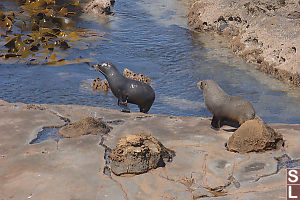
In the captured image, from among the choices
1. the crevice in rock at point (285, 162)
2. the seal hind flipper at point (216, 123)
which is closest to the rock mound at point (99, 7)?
the seal hind flipper at point (216, 123)

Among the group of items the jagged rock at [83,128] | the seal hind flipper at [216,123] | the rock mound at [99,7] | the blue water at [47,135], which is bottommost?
the seal hind flipper at [216,123]

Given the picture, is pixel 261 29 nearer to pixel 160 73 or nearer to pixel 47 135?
pixel 160 73

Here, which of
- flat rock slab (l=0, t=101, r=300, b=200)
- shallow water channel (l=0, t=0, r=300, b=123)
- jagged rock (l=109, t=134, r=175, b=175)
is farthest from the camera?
shallow water channel (l=0, t=0, r=300, b=123)

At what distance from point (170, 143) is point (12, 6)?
Result: 10.3m

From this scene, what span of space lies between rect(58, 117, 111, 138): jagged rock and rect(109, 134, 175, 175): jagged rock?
3.02ft

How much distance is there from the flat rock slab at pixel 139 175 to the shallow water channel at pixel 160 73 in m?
1.98

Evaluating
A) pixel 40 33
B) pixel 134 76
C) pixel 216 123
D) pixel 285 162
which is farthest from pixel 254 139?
pixel 40 33

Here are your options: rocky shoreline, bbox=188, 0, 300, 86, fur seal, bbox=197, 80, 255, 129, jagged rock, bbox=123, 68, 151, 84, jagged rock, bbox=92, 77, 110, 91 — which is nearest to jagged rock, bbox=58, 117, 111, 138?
fur seal, bbox=197, 80, 255, 129

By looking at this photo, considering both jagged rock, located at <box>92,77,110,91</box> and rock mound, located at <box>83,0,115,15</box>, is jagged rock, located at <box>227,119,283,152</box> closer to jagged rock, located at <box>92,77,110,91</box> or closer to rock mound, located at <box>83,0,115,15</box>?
jagged rock, located at <box>92,77,110,91</box>

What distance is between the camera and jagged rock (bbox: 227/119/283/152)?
535cm

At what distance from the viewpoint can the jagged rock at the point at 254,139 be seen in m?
5.35

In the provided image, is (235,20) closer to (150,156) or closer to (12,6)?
(12,6)

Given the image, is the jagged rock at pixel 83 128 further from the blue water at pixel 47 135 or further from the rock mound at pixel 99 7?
the rock mound at pixel 99 7

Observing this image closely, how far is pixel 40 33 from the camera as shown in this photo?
11789 millimetres
